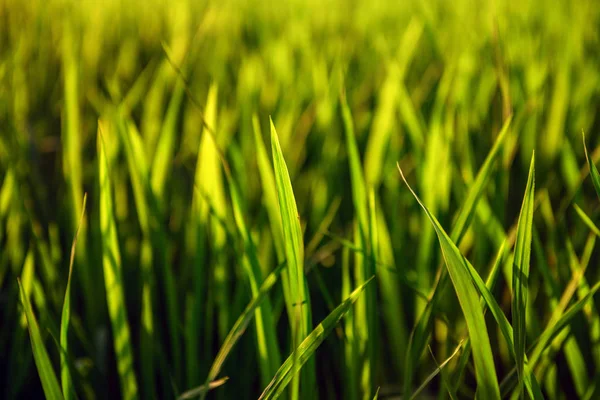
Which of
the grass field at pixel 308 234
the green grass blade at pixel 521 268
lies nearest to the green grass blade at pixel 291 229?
the grass field at pixel 308 234

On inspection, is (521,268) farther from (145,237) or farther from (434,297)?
(145,237)

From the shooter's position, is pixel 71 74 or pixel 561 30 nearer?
pixel 71 74

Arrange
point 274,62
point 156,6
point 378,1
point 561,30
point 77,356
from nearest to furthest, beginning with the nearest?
point 77,356 → point 274,62 → point 561,30 → point 156,6 → point 378,1

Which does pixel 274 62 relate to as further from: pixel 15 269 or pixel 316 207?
pixel 15 269

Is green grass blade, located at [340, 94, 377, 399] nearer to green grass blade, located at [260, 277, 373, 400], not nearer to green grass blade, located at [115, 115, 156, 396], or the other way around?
green grass blade, located at [260, 277, 373, 400]

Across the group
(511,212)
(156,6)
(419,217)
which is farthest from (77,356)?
(156,6)

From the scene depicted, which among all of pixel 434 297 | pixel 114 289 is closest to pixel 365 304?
pixel 434 297

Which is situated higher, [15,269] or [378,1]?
[378,1]

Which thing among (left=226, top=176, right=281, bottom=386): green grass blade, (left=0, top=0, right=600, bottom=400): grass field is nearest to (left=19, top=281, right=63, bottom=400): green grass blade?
(left=0, top=0, right=600, bottom=400): grass field
